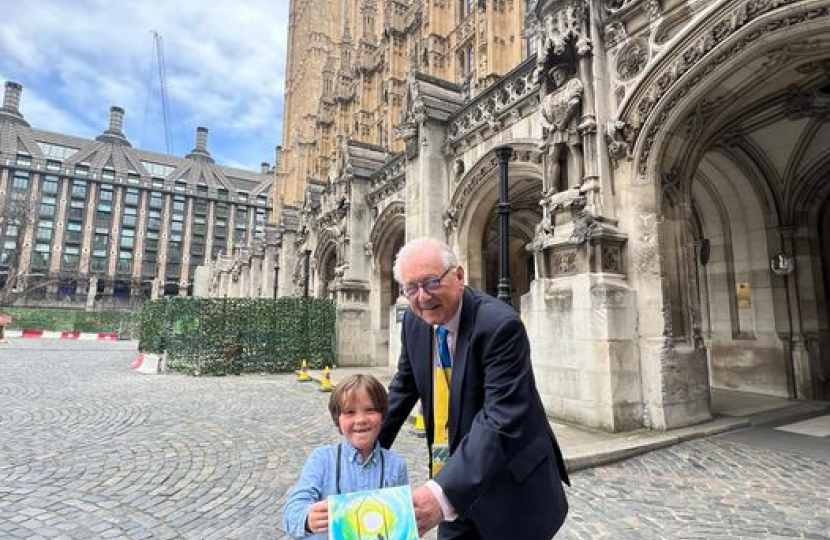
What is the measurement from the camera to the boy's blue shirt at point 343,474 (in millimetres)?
1971

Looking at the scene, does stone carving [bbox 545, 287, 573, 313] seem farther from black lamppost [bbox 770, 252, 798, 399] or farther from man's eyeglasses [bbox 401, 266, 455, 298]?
man's eyeglasses [bbox 401, 266, 455, 298]

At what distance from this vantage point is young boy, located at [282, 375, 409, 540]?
204cm

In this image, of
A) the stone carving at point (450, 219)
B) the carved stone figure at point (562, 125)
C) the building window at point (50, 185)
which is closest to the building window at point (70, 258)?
the building window at point (50, 185)

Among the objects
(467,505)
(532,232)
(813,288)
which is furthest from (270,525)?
(532,232)

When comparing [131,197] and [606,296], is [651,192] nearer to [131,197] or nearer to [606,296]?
[606,296]

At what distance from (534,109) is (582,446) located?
7336 millimetres

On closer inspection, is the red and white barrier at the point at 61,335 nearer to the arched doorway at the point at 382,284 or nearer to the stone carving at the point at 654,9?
the arched doorway at the point at 382,284


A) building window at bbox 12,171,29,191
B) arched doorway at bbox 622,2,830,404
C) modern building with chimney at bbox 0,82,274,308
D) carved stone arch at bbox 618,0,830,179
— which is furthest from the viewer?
building window at bbox 12,171,29,191

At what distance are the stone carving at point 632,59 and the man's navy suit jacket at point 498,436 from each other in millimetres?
7161

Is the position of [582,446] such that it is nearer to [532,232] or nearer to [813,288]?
[813,288]

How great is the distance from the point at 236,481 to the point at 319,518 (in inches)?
158

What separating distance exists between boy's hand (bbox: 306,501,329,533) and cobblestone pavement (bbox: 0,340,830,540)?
104 inches

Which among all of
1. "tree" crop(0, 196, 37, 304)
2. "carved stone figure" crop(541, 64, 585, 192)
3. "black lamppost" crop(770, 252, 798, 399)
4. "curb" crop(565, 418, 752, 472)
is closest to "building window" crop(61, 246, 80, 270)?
"tree" crop(0, 196, 37, 304)

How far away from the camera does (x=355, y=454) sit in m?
2.11
